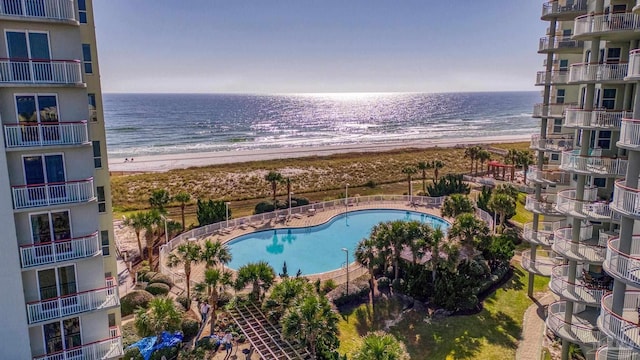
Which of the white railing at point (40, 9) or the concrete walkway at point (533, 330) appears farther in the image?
the concrete walkway at point (533, 330)

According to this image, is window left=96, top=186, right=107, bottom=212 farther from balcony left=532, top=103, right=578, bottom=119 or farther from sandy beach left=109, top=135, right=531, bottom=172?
sandy beach left=109, top=135, right=531, bottom=172

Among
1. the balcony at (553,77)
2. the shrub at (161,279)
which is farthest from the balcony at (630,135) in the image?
the shrub at (161,279)

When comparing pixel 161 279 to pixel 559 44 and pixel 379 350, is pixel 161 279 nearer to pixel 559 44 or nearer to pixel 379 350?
pixel 379 350

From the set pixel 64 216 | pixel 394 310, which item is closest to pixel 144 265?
pixel 64 216

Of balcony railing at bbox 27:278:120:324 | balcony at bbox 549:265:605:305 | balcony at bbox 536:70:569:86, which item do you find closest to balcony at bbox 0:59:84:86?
balcony railing at bbox 27:278:120:324

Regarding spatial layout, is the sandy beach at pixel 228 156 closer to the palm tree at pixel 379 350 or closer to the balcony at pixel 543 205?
the balcony at pixel 543 205

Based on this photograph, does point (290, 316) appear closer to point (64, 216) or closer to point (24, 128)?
point (64, 216)
